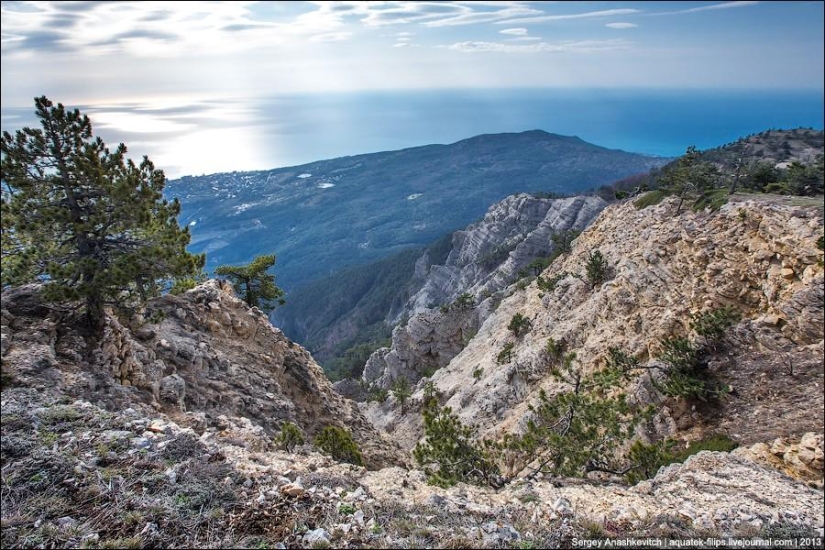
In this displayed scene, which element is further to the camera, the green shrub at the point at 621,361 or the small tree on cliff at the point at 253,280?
the small tree on cliff at the point at 253,280

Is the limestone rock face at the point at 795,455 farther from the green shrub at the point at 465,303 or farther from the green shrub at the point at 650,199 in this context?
the green shrub at the point at 465,303

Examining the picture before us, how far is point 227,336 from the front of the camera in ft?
58.8

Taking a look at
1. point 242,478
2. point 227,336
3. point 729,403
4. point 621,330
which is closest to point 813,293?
point 729,403

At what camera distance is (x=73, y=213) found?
10602 mm

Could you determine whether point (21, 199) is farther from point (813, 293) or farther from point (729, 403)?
point (813, 293)

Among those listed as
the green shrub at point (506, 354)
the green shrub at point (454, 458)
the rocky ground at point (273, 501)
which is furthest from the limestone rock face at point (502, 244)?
the rocky ground at point (273, 501)

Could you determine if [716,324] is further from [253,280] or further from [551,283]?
[253,280]

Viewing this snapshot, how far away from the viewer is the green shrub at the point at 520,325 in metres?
35.7

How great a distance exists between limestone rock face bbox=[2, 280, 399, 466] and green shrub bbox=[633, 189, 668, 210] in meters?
30.3

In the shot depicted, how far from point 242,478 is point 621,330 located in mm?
20690

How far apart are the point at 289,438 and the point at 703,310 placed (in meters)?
17.6

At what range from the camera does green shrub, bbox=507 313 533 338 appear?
35.7 m

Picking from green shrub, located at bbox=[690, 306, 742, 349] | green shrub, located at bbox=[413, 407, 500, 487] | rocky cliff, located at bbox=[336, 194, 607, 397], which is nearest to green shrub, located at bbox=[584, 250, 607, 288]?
green shrub, located at bbox=[690, 306, 742, 349]

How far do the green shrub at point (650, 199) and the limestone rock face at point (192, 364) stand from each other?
30.3 meters
